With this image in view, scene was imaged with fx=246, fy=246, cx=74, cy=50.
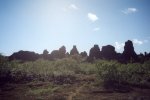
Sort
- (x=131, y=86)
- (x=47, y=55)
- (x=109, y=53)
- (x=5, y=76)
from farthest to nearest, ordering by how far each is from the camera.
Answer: (x=47, y=55), (x=109, y=53), (x=5, y=76), (x=131, y=86)

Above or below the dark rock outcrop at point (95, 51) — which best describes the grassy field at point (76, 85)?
below

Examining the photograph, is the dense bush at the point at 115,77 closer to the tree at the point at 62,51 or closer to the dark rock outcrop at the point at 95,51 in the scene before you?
the dark rock outcrop at the point at 95,51

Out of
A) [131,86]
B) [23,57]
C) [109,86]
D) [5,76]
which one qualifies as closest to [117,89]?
[109,86]

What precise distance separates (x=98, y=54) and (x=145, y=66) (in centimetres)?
3439

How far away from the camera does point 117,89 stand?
1744cm

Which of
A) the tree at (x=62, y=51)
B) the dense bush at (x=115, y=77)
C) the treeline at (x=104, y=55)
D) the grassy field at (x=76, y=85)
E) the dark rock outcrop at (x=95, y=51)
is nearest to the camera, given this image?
the grassy field at (x=76, y=85)

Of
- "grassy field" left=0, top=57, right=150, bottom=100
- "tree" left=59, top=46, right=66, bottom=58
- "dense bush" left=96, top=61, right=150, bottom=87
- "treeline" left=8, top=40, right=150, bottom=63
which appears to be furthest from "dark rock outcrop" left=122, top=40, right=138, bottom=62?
"dense bush" left=96, top=61, right=150, bottom=87

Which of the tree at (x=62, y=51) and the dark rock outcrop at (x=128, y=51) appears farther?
the tree at (x=62, y=51)

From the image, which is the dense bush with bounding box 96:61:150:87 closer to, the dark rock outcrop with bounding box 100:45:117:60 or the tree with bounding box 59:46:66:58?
the dark rock outcrop with bounding box 100:45:117:60

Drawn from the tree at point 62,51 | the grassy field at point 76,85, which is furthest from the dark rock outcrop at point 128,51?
the grassy field at point 76,85

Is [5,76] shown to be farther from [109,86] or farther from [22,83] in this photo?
[109,86]

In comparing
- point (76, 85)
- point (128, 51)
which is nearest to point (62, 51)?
point (128, 51)

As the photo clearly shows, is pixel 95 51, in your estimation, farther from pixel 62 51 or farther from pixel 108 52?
pixel 62 51

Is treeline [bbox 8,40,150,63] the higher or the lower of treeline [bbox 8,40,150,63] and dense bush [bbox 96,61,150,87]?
the higher
